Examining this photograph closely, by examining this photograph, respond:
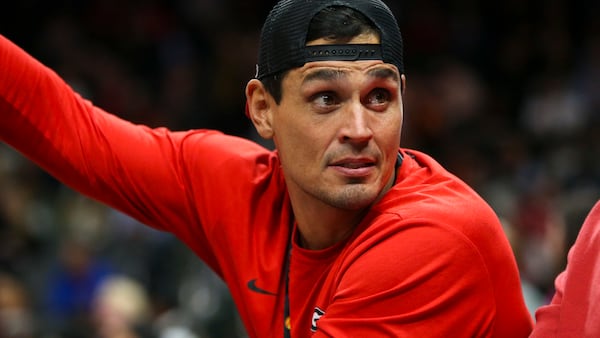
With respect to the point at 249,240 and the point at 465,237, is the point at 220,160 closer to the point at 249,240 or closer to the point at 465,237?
the point at 249,240

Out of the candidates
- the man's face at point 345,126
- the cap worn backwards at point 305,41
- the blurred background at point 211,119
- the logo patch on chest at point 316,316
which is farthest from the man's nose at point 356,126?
the blurred background at point 211,119

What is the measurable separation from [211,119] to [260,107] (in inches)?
249

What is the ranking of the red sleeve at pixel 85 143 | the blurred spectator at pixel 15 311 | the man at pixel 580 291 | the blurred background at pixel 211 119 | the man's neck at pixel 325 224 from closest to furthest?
1. the man at pixel 580 291
2. the man's neck at pixel 325 224
3. the red sleeve at pixel 85 143
4. the blurred spectator at pixel 15 311
5. the blurred background at pixel 211 119

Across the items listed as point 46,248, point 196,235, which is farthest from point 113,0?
point 196,235

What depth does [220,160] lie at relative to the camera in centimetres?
310

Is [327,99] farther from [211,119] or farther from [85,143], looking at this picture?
[211,119]

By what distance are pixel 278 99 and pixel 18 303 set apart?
4.43 metres

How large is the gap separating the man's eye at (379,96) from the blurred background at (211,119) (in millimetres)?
2624

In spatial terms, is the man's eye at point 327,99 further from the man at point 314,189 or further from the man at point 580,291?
the man at point 580,291

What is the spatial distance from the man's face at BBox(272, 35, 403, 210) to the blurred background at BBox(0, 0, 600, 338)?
2.51 meters

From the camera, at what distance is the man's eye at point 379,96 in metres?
2.62

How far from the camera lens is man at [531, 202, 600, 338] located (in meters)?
2.24

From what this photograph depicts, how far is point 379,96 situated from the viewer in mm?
2641

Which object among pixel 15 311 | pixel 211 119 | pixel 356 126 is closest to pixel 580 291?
pixel 356 126
